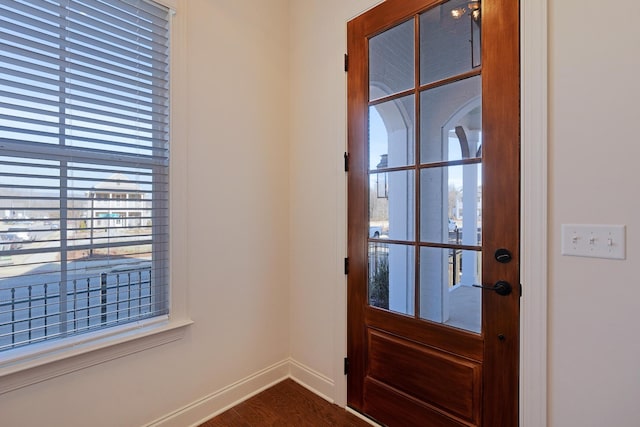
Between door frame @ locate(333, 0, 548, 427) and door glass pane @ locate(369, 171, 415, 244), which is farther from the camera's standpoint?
door glass pane @ locate(369, 171, 415, 244)

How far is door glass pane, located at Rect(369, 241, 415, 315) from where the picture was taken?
1.71 meters

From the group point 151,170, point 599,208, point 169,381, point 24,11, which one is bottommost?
point 169,381

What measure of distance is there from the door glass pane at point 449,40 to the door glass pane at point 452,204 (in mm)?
509

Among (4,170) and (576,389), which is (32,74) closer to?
(4,170)

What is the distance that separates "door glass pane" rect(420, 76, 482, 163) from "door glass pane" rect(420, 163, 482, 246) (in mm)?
77

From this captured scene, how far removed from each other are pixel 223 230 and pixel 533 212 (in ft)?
5.69

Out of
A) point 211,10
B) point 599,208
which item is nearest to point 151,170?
point 211,10

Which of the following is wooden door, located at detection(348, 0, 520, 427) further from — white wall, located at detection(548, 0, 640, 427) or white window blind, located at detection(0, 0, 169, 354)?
white window blind, located at detection(0, 0, 169, 354)

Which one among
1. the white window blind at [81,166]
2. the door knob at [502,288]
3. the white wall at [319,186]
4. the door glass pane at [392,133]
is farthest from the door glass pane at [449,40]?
the white window blind at [81,166]

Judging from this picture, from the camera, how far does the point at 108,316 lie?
5.11 feet

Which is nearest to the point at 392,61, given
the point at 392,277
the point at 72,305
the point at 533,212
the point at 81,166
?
the point at 533,212

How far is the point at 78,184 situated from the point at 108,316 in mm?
696

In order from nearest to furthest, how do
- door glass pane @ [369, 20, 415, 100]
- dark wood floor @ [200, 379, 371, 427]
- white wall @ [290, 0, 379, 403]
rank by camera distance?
door glass pane @ [369, 20, 415, 100], dark wood floor @ [200, 379, 371, 427], white wall @ [290, 0, 379, 403]

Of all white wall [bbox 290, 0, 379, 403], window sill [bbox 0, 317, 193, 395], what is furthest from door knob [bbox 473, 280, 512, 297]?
window sill [bbox 0, 317, 193, 395]
